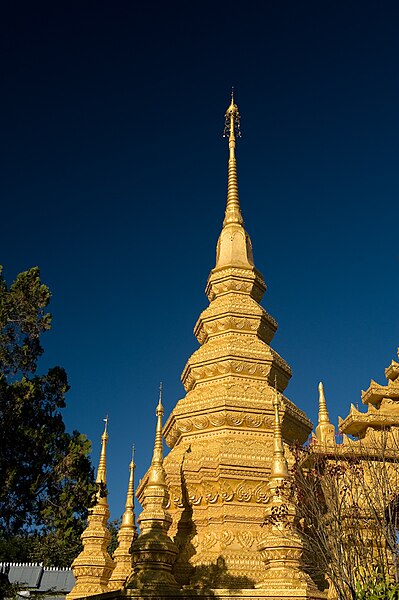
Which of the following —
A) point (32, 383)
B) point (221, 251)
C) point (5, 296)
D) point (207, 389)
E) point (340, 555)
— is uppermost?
point (221, 251)

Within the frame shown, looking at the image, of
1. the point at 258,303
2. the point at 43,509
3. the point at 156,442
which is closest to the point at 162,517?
the point at 156,442

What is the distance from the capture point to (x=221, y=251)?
79.7 ft

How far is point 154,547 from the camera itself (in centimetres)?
1367

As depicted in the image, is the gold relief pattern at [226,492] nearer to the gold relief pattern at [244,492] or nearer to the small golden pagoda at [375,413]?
the gold relief pattern at [244,492]

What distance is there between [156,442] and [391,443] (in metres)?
6.90

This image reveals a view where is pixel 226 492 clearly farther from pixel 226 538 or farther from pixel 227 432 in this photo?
pixel 227 432

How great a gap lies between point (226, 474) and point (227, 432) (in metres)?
1.73

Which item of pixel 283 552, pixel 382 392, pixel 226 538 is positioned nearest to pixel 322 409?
pixel 382 392

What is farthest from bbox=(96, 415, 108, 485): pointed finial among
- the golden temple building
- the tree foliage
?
the tree foliage

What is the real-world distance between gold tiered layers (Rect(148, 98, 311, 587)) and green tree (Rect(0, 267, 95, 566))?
17.7 feet

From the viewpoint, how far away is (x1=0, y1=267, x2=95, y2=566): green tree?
1101 cm

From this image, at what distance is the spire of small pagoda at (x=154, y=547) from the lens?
1326cm

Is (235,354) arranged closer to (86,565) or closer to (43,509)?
(86,565)

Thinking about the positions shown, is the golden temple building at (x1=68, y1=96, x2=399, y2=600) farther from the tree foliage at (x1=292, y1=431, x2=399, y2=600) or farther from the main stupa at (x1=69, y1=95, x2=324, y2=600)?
the tree foliage at (x1=292, y1=431, x2=399, y2=600)
